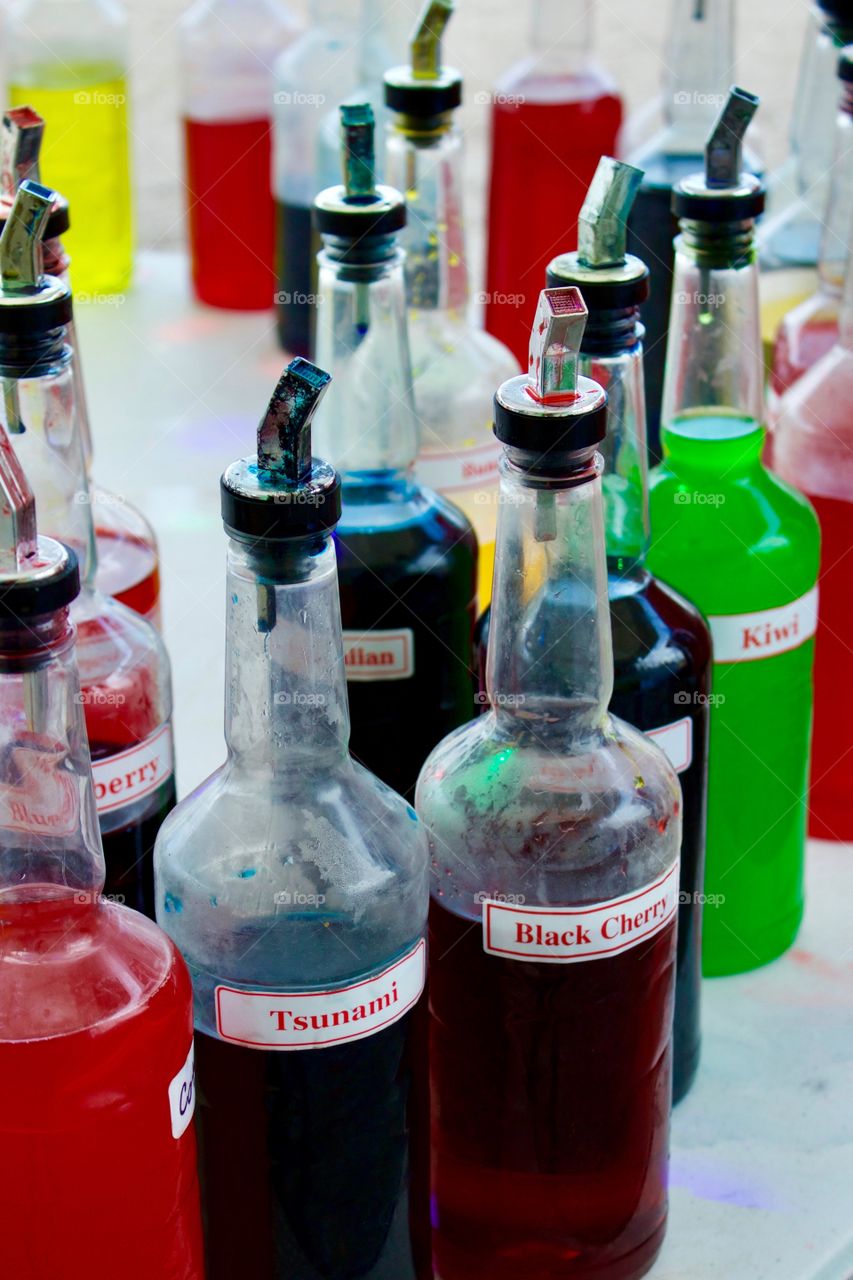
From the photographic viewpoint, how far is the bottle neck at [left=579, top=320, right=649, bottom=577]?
827 mm

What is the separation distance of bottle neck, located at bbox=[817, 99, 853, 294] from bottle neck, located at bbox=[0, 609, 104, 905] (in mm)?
725

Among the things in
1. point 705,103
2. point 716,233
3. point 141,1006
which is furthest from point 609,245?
point 705,103

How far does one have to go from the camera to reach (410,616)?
36.6 inches

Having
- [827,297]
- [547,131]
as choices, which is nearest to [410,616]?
[827,297]

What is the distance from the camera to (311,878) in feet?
2.29

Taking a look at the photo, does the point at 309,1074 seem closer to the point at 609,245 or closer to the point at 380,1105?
the point at 380,1105

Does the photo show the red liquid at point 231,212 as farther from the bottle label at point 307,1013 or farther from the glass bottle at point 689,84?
the bottle label at point 307,1013

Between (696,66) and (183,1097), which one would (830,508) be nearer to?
(696,66)

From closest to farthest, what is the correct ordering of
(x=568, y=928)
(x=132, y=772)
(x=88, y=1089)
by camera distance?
1. (x=88, y=1089)
2. (x=568, y=928)
3. (x=132, y=772)

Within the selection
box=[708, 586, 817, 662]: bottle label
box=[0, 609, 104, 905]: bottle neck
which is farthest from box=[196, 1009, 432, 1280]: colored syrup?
box=[708, 586, 817, 662]: bottle label

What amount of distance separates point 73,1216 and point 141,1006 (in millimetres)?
76

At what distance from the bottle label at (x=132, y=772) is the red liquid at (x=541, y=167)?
78 centimetres

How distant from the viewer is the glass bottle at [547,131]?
158 centimetres

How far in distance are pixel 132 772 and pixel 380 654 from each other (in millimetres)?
141
